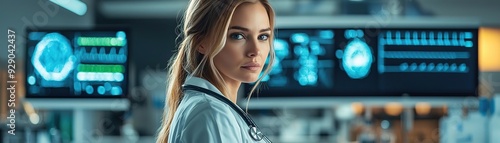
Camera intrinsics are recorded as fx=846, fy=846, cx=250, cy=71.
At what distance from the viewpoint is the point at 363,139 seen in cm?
551

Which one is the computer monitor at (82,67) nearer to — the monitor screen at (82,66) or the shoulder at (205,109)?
the monitor screen at (82,66)

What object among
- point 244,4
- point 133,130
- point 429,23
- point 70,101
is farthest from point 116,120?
point 244,4

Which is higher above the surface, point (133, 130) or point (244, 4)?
point (244, 4)

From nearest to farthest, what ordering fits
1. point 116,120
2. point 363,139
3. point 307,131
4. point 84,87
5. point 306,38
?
1. point 84,87
2. point 306,38
3. point 363,139
4. point 116,120
5. point 307,131

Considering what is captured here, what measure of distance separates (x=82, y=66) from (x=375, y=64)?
1713 mm

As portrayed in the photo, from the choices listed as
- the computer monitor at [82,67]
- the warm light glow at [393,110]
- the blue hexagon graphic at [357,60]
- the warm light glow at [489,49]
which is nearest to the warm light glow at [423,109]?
the warm light glow at [393,110]

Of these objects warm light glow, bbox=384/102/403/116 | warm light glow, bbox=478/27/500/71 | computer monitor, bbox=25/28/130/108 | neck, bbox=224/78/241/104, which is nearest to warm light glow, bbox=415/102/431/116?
warm light glow, bbox=384/102/403/116

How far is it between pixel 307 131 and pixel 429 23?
2904mm

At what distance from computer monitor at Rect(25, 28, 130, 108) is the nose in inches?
140

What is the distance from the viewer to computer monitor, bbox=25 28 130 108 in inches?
180

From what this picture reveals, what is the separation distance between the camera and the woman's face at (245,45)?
111 centimetres

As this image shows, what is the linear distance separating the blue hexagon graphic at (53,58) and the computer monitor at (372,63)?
1128 millimetres

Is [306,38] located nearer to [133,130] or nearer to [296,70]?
[296,70]

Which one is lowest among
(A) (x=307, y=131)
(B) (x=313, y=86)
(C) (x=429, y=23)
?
(A) (x=307, y=131)
